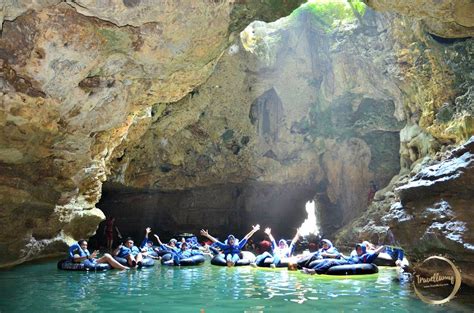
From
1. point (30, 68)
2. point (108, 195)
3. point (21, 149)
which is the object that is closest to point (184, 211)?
point (108, 195)

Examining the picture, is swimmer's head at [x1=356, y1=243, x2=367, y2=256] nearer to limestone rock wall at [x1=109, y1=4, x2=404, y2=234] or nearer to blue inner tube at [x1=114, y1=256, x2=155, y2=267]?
blue inner tube at [x1=114, y1=256, x2=155, y2=267]

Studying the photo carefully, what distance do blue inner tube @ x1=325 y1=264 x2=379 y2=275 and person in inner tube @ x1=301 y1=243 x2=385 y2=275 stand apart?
0.69 feet

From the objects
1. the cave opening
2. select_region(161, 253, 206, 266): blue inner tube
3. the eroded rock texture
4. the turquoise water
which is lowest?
the turquoise water

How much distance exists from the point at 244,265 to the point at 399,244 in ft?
18.0

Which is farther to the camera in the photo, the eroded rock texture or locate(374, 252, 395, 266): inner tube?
locate(374, 252, 395, 266): inner tube

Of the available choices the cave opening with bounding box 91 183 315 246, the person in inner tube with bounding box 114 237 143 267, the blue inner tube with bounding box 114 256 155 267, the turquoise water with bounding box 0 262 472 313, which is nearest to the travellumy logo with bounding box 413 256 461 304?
the turquoise water with bounding box 0 262 472 313

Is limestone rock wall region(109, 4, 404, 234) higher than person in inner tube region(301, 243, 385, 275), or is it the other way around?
limestone rock wall region(109, 4, 404, 234)

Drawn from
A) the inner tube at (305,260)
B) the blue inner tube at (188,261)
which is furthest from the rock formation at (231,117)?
the blue inner tube at (188,261)

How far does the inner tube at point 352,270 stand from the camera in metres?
10.5

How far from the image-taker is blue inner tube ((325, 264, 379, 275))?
34.4ft

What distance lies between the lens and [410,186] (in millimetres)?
9062

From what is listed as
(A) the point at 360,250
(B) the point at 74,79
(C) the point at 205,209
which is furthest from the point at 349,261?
(C) the point at 205,209

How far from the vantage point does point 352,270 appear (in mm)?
10508

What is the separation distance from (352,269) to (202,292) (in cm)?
420
